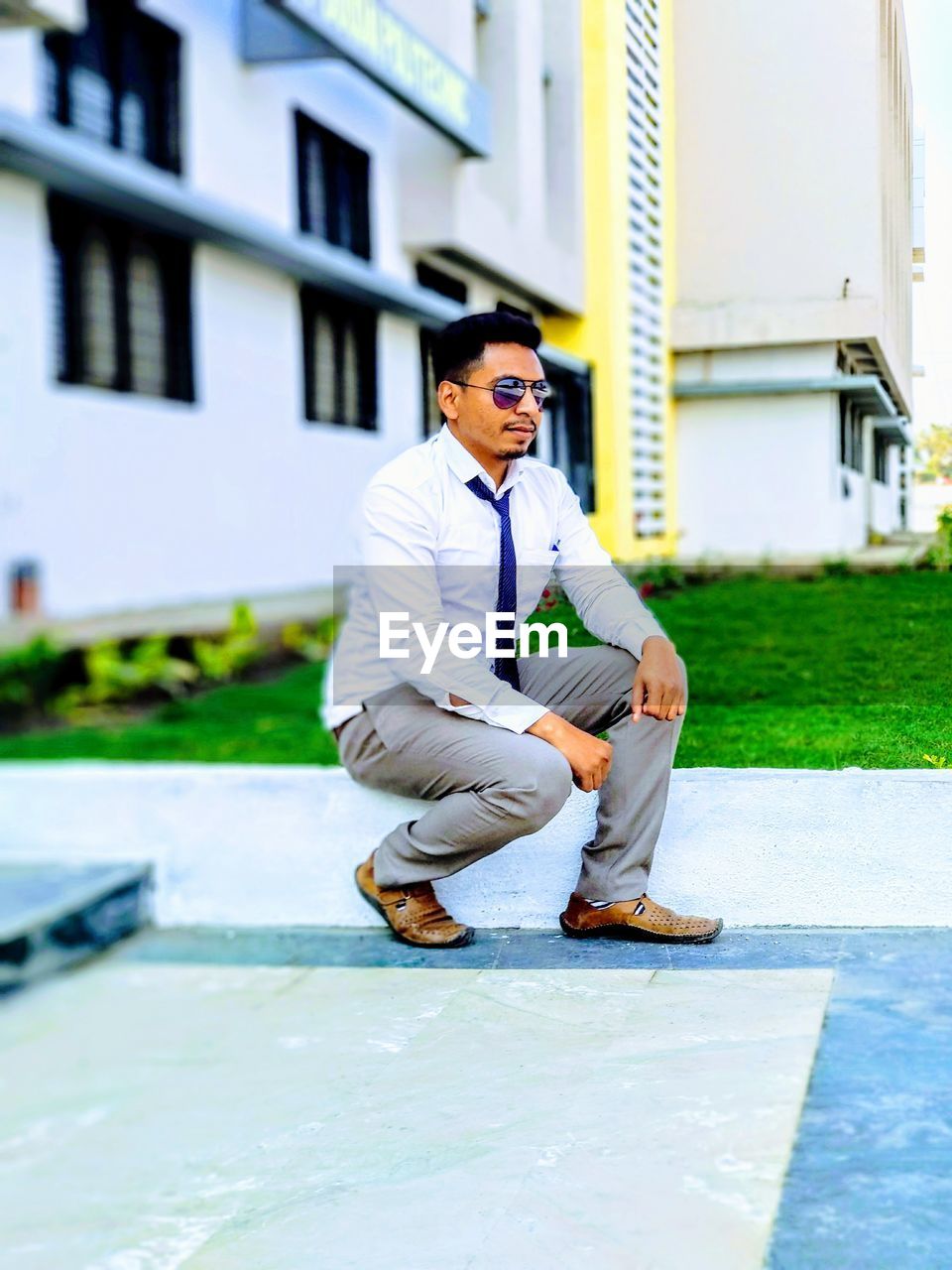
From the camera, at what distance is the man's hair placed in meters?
1.18

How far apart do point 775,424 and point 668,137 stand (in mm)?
297

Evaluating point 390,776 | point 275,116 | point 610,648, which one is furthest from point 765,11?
point 275,116

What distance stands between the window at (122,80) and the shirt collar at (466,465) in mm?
1847

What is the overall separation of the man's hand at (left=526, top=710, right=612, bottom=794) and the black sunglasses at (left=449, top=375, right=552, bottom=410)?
271 millimetres

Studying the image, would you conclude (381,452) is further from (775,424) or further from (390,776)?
(775,424)

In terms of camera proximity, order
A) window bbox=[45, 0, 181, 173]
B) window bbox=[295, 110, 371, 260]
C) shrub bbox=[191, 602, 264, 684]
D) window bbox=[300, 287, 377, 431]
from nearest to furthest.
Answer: shrub bbox=[191, 602, 264, 684], window bbox=[300, 287, 377, 431], window bbox=[45, 0, 181, 173], window bbox=[295, 110, 371, 260]

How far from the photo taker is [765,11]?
4.16 feet

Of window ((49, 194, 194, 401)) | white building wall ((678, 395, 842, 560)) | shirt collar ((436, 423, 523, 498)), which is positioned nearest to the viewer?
white building wall ((678, 395, 842, 560))

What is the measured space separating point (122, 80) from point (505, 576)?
7.13ft

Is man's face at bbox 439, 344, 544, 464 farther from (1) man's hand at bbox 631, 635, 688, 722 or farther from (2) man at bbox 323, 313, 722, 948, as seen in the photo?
(1) man's hand at bbox 631, 635, 688, 722

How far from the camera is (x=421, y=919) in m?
1.43

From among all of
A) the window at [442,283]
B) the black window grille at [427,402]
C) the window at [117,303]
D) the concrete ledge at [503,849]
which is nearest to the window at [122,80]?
the window at [117,303]

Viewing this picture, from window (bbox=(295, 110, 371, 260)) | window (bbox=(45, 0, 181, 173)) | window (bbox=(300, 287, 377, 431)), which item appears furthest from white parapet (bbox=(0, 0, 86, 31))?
window (bbox=(295, 110, 371, 260))

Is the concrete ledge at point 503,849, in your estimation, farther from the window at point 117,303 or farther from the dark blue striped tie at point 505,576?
the window at point 117,303
